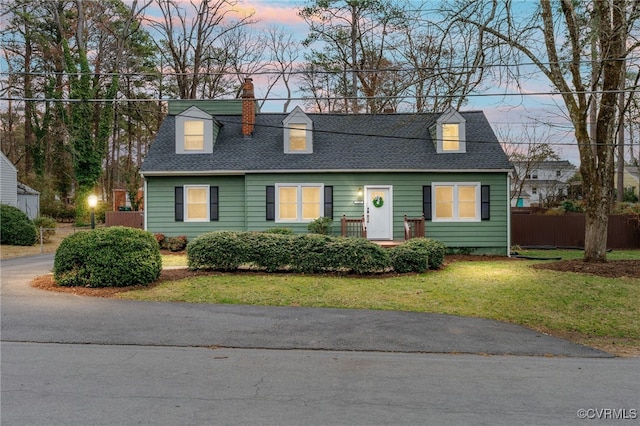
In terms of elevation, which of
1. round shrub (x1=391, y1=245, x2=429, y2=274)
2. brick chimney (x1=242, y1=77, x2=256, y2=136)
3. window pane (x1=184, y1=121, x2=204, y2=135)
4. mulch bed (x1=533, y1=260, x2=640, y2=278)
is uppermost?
brick chimney (x1=242, y1=77, x2=256, y2=136)

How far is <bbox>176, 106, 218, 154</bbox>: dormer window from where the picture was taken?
61.9 feet

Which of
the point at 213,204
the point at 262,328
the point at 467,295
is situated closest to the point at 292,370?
the point at 262,328

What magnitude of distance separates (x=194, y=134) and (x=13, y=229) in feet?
34.3

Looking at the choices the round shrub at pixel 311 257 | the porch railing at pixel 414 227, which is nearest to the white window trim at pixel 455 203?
the porch railing at pixel 414 227

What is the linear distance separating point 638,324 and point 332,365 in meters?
5.87

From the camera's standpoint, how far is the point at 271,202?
712 inches

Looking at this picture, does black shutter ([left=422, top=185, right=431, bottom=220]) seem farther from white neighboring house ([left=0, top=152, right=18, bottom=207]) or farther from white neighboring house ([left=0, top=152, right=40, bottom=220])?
white neighboring house ([left=0, top=152, right=18, bottom=207])

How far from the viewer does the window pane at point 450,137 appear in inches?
731

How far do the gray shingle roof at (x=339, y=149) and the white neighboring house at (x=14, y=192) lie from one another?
16.7m

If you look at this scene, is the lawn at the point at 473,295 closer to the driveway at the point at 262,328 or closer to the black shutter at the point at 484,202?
the driveway at the point at 262,328

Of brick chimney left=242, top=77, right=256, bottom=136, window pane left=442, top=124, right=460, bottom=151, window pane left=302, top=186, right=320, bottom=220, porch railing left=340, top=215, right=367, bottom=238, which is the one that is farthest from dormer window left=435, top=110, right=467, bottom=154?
brick chimney left=242, top=77, right=256, bottom=136

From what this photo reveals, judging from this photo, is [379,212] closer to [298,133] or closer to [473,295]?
[298,133]

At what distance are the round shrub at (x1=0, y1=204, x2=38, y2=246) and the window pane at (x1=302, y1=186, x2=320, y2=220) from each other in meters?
13.9

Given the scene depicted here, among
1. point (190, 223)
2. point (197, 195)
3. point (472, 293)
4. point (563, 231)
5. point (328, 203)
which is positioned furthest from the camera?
point (563, 231)
